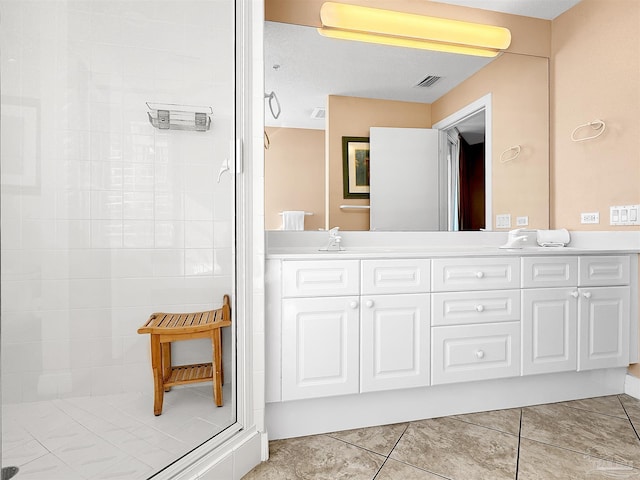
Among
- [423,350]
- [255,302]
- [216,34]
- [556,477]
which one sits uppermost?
[216,34]

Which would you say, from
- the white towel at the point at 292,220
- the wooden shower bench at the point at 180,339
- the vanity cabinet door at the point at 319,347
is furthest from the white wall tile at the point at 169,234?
the white towel at the point at 292,220

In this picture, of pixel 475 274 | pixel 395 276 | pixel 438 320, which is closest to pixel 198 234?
pixel 395 276

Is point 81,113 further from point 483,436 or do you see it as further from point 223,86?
point 483,436

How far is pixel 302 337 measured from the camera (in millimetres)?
1594

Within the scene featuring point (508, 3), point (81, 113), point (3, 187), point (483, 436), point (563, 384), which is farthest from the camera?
point (508, 3)

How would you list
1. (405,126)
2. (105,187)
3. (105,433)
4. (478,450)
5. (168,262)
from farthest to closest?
(405,126), (478,450), (168,262), (105,187), (105,433)

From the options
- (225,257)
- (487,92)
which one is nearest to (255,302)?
(225,257)

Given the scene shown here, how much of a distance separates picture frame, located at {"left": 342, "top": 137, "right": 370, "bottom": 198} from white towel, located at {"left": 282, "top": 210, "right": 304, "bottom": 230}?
1.00 feet

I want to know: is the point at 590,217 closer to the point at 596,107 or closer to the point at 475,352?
the point at 596,107

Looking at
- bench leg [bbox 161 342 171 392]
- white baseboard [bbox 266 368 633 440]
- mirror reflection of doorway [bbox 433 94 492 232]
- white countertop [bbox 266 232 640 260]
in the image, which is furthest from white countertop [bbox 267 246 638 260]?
white baseboard [bbox 266 368 633 440]

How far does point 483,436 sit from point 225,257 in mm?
1391

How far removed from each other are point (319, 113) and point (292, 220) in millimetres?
638

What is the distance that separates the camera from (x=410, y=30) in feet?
7.18

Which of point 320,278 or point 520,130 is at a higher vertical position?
point 520,130
